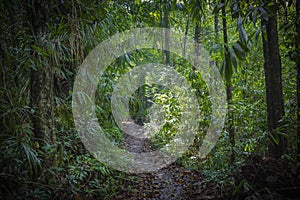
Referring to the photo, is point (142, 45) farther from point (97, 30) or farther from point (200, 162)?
point (200, 162)

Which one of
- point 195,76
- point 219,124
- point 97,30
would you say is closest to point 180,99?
point 195,76

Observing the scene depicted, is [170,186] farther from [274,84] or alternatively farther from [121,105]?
[274,84]

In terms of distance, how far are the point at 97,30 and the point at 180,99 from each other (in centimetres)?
284

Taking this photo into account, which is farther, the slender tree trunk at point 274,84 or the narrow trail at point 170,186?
the narrow trail at point 170,186

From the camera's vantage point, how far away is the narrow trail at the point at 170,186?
3.16 meters

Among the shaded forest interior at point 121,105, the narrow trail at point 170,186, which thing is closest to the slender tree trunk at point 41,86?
the shaded forest interior at point 121,105

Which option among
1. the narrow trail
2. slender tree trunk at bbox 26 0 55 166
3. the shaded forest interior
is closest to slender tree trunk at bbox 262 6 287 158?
the shaded forest interior

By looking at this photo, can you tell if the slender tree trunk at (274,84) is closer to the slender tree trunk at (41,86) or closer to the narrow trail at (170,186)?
the narrow trail at (170,186)

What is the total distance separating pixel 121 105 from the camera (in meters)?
3.84

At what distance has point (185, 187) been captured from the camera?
3.48 meters

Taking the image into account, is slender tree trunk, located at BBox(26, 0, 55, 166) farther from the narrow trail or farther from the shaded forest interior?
the narrow trail

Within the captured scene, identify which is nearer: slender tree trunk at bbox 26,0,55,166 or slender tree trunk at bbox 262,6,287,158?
slender tree trunk at bbox 262,6,287,158

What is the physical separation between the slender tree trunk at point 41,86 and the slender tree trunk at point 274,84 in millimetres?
1964

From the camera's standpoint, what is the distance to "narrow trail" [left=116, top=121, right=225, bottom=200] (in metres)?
3.16
